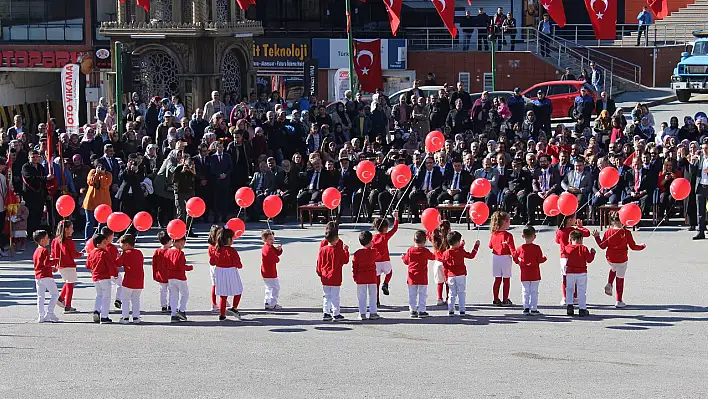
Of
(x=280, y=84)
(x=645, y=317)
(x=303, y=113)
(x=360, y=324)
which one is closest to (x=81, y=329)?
(x=360, y=324)

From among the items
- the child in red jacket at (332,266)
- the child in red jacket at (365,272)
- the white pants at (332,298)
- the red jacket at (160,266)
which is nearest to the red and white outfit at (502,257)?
the child in red jacket at (365,272)

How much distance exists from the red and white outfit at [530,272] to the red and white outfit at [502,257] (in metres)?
0.46

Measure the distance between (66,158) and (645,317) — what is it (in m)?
11.8

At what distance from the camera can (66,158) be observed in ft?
80.0

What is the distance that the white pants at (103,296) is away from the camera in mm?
17000

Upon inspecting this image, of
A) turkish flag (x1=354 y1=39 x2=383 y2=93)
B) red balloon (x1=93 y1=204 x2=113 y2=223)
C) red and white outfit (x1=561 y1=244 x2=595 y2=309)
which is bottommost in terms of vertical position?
red and white outfit (x1=561 y1=244 x2=595 y2=309)

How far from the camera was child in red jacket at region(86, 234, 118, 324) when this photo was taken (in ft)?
55.7

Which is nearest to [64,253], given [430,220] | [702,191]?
[430,220]

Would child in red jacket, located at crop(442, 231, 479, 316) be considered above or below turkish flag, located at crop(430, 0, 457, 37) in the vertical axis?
below

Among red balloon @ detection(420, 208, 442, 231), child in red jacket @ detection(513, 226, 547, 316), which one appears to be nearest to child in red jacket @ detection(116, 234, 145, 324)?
red balloon @ detection(420, 208, 442, 231)

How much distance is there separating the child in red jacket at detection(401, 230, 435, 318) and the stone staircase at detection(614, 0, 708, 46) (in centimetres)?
3255

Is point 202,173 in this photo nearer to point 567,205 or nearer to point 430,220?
point 430,220

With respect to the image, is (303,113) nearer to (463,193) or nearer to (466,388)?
(463,193)

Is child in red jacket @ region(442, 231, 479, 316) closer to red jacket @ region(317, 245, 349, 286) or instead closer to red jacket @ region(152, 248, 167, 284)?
red jacket @ region(317, 245, 349, 286)
